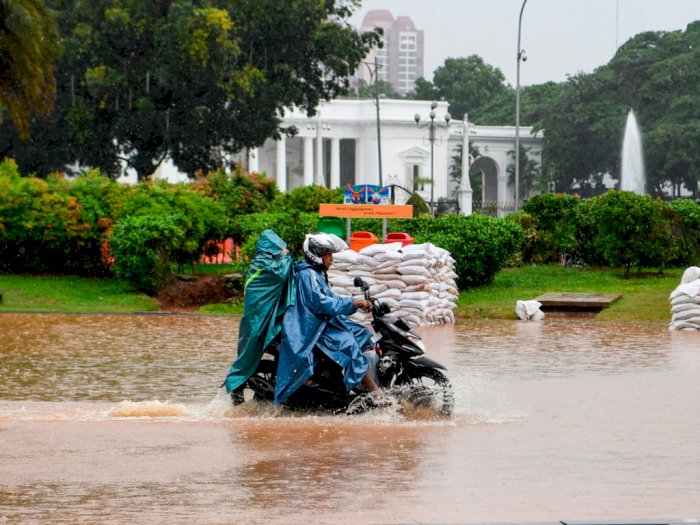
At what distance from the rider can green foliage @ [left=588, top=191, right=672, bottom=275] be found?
17.2m

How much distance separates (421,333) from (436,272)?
171 cm

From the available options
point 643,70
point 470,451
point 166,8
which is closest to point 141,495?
point 470,451

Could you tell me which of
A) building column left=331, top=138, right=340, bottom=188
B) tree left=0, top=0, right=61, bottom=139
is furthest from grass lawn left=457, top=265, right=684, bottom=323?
building column left=331, top=138, right=340, bottom=188

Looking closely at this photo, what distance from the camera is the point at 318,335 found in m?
10.1

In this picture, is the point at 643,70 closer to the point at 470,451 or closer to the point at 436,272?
the point at 436,272

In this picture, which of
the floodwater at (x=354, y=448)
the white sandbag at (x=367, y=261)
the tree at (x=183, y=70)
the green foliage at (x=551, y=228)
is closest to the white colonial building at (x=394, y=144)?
the tree at (x=183, y=70)

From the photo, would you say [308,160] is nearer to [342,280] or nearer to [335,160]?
[335,160]

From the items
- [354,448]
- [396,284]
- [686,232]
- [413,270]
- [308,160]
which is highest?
[308,160]

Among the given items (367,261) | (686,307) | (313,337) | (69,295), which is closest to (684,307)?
(686,307)

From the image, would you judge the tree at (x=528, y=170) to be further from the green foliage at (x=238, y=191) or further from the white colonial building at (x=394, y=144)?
the green foliage at (x=238, y=191)

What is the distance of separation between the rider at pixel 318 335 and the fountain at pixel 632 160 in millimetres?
67892

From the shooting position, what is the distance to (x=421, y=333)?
741 inches

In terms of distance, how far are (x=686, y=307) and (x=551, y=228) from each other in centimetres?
1107

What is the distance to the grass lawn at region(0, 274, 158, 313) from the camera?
923 inches
